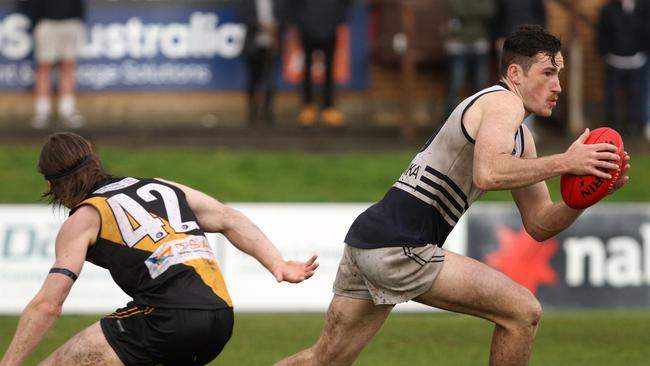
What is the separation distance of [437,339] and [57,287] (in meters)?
5.55

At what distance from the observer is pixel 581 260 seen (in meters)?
12.6

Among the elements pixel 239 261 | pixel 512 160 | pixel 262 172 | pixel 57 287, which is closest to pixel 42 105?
pixel 262 172

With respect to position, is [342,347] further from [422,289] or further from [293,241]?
[293,241]

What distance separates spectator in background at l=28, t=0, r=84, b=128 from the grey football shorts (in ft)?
37.2

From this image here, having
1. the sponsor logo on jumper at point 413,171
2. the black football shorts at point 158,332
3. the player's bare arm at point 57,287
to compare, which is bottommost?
the black football shorts at point 158,332

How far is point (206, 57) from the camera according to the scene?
18000 mm

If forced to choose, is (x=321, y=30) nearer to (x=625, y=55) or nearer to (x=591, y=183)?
(x=625, y=55)

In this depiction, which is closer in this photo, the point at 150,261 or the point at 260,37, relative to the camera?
the point at 150,261

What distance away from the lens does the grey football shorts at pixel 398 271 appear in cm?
643

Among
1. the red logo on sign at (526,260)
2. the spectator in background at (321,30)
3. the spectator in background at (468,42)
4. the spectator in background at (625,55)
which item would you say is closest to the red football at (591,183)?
the red logo on sign at (526,260)

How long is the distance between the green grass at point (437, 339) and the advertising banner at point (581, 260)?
0.17 meters

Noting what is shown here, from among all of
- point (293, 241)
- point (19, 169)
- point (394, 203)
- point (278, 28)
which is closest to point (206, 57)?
point (278, 28)

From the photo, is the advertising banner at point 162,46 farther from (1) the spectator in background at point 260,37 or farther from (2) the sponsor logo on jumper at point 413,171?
(2) the sponsor logo on jumper at point 413,171

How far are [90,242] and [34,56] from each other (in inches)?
489
